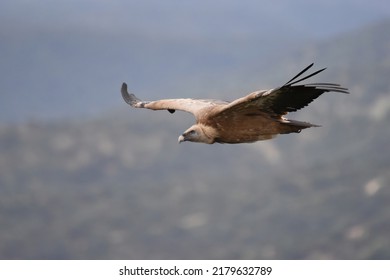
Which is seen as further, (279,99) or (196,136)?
(196,136)

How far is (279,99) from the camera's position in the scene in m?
20.8

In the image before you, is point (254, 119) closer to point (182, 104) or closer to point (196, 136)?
point (196, 136)

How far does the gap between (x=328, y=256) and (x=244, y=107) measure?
166m

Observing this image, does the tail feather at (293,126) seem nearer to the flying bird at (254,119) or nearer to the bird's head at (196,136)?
the flying bird at (254,119)

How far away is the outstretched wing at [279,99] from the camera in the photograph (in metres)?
20.3

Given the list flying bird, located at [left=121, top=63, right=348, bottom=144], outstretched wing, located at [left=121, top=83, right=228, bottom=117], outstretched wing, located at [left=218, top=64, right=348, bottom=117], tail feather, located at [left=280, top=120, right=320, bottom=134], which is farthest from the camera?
outstretched wing, located at [left=121, top=83, right=228, bottom=117]

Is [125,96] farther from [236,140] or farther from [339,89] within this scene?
[339,89]

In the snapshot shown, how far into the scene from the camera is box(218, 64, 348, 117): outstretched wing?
800 inches

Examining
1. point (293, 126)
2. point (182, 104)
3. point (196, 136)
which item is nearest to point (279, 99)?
point (293, 126)

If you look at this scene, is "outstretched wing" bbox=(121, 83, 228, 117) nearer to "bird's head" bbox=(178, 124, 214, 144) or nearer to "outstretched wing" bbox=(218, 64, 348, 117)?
"bird's head" bbox=(178, 124, 214, 144)

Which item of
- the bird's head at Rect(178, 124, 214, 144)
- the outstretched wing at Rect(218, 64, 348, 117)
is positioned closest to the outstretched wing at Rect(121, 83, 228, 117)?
the bird's head at Rect(178, 124, 214, 144)

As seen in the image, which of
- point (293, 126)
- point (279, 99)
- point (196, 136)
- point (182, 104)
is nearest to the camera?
point (279, 99)
